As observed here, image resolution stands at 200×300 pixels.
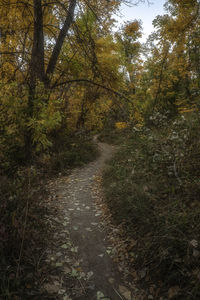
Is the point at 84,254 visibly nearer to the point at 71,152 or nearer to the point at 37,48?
the point at 37,48

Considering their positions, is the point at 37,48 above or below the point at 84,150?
above

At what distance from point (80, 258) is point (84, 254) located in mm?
113

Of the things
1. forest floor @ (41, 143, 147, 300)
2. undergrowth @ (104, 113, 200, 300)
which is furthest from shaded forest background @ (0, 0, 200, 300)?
forest floor @ (41, 143, 147, 300)

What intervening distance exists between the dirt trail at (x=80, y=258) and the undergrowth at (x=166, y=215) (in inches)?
18.5

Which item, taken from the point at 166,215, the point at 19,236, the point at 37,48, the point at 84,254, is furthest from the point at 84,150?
the point at 19,236

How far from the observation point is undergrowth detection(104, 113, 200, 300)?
7.88 feet

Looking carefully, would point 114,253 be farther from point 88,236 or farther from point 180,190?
point 180,190

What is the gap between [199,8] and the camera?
784 centimetres

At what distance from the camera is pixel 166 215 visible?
314 centimetres

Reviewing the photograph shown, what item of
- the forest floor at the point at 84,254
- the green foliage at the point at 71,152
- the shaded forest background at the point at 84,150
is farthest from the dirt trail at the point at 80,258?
the green foliage at the point at 71,152

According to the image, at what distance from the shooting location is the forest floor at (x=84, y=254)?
2.54 meters

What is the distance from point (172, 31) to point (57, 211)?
8886mm

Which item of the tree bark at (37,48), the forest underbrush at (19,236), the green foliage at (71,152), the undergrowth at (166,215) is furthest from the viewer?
the green foliage at (71,152)

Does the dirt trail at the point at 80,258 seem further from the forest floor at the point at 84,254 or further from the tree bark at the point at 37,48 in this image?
the tree bark at the point at 37,48
